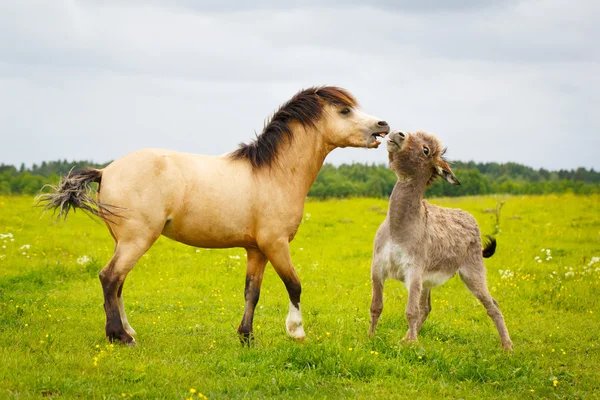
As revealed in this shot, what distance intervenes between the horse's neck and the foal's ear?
4.98 ft

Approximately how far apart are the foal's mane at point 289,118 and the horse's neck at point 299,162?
0.09 metres

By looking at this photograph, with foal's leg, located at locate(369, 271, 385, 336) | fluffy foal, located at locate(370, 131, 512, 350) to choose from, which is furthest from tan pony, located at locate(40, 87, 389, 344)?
foal's leg, located at locate(369, 271, 385, 336)

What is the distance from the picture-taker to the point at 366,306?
408 inches

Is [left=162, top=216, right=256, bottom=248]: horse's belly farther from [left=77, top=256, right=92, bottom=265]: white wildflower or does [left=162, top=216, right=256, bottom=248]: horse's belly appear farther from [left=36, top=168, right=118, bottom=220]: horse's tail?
[left=77, top=256, right=92, bottom=265]: white wildflower

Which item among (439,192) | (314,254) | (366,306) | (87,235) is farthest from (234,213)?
(439,192)

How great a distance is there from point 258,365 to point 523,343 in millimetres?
4367

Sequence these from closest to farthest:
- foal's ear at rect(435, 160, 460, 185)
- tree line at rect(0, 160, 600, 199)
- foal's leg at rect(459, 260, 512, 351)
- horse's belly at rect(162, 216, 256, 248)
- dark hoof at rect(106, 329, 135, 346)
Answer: dark hoof at rect(106, 329, 135, 346) → horse's belly at rect(162, 216, 256, 248) → foal's ear at rect(435, 160, 460, 185) → foal's leg at rect(459, 260, 512, 351) → tree line at rect(0, 160, 600, 199)

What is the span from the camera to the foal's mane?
7.52 meters

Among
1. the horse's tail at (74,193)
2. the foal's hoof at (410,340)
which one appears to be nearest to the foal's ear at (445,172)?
the foal's hoof at (410,340)

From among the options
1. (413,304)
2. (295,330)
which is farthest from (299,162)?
(413,304)

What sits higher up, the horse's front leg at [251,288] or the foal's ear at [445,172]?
the foal's ear at [445,172]

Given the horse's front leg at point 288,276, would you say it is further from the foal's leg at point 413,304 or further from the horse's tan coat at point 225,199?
the foal's leg at point 413,304

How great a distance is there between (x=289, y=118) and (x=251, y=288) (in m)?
2.30

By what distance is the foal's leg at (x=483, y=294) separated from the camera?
7.95 m
